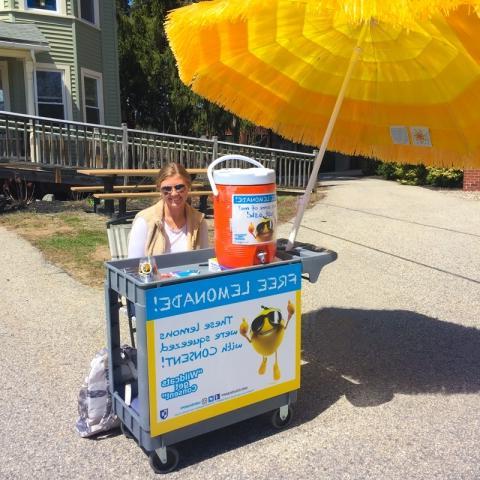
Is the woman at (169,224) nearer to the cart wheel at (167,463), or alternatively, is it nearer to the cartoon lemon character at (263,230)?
the cartoon lemon character at (263,230)

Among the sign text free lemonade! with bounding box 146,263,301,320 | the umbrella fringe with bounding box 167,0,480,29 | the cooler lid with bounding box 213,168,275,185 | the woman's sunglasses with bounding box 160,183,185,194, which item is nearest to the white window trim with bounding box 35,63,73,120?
the woman's sunglasses with bounding box 160,183,185,194

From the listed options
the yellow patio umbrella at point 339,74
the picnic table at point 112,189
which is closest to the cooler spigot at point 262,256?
the yellow patio umbrella at point 339,74

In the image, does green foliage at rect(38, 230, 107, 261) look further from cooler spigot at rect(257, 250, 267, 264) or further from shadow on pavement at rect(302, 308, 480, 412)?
cooler spigot at rect(257, 250, 267, 264)

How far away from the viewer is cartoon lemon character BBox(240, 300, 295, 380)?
283 cm

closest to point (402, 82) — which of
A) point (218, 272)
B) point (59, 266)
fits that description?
point (218, 272)

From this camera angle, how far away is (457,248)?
799 cm

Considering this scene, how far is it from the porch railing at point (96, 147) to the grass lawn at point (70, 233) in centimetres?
122

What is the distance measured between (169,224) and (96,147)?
32.7 ft

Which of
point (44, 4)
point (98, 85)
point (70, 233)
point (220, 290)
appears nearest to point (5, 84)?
point (44, 4)

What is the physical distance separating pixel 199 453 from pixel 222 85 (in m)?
2.45

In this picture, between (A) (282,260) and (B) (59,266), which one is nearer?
(A) (282,260)

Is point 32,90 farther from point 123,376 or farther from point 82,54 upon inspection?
point 123,376

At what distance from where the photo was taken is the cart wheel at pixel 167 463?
106 inches

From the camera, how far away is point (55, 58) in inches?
562
